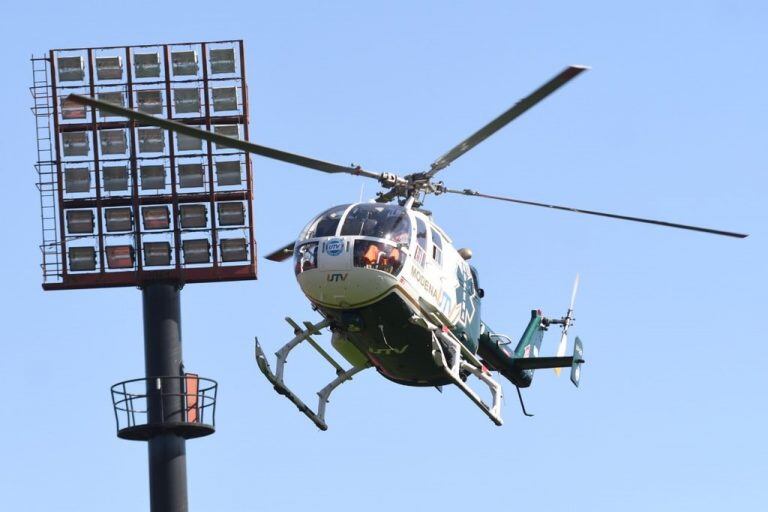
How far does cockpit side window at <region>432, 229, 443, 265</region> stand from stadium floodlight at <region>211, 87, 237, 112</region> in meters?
10.5

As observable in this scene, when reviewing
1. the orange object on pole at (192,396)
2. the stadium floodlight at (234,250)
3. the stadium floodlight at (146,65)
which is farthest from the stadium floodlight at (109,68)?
the orange object on pole at (192,396)

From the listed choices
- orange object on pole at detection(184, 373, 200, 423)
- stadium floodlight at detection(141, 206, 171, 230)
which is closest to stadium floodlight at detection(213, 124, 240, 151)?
stadium floodlight at detection(141, 206, 171, 230)

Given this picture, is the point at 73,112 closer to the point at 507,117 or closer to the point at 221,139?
the point at 221,139

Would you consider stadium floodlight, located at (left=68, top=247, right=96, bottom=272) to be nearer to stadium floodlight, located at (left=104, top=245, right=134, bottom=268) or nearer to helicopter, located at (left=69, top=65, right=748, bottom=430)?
stadium floodlight, located at (left=104, top=245, right=134, bottom=268)

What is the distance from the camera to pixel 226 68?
53344 millimetres

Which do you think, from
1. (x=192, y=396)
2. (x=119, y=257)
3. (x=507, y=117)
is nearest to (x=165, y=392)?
(x=192, y=396)

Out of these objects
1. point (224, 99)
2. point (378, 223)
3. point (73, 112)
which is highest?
point (224, 99)

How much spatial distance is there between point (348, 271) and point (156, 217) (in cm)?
1223

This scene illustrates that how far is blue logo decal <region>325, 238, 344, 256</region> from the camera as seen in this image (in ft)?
138

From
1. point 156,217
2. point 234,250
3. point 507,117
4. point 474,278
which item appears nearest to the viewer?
point 507,117

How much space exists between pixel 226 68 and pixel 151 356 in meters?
7.66

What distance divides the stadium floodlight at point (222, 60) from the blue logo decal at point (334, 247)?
12.4 metres

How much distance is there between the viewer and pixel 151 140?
2095 inches

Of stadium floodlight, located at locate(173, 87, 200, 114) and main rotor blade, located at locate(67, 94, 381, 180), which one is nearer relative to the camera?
main rotor blade, located at locate(67, 94, 381, 180)
